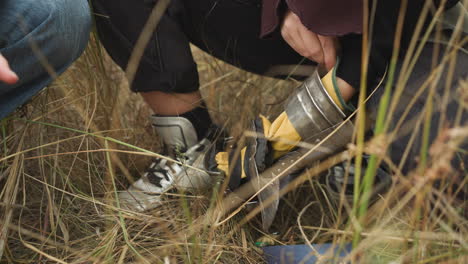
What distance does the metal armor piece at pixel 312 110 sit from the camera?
96cm

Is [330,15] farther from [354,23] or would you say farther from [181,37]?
[181,37]

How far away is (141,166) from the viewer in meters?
1.28

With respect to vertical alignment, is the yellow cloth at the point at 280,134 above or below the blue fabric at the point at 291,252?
above

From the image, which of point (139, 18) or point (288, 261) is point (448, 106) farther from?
point (139, 18)

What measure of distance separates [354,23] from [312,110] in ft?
0.60

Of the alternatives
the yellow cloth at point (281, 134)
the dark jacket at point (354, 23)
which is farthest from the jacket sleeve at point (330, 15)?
the yellow cloth at point (281, 134)

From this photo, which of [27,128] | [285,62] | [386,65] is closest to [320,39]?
[386,65]

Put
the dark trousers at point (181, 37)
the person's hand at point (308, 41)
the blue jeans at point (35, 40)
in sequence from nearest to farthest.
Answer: the blue jeans at point (35, 40) → the person's hand at point (308, 41) → the dark trousers at point (181, 37)

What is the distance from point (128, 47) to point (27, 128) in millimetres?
274

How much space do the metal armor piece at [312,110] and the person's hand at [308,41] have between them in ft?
0.12

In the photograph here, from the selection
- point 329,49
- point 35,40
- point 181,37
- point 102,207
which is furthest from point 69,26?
point 329,49

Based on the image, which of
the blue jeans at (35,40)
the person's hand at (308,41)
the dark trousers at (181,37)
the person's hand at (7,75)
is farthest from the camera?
the dark trousers at (181,37)

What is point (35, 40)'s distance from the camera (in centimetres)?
85

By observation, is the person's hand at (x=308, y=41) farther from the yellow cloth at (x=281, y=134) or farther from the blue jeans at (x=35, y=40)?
the blue jeans at (x=35, y=40)
